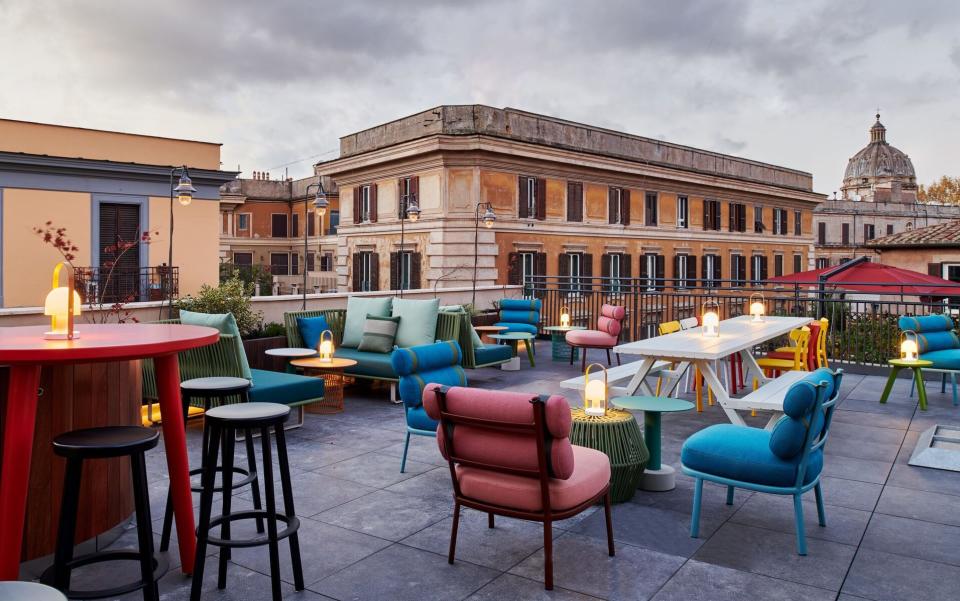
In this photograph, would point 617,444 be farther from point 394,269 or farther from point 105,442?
point 394,269

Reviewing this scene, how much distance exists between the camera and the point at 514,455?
318 centimetres

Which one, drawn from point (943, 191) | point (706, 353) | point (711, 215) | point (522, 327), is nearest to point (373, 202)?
point (522, 327)

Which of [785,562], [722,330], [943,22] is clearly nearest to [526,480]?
[785,562]

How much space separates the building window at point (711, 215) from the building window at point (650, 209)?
3.05 metres

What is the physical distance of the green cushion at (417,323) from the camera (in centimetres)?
836

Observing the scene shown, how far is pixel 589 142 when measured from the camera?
22672 mm

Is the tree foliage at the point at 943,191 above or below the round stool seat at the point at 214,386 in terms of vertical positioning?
above

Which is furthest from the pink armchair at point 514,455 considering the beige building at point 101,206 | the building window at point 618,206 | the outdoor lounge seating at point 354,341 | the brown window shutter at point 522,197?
the building window at point 618,206

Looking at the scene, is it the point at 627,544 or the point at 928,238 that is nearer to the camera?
the point at 627,544

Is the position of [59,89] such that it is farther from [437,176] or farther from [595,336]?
[595,336]

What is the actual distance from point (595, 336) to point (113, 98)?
1548 centimetres

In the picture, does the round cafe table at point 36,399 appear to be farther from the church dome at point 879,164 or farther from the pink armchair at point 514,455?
the church dome at point 879,164

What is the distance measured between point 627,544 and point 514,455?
3.47ft

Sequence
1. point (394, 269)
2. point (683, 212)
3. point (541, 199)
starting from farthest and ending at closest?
point (683, 212), point (394, 269), point (541, 199)
